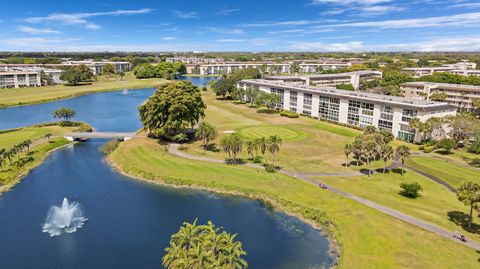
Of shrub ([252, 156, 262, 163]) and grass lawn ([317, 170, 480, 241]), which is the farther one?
shrub ([252, 156, 262, 163])

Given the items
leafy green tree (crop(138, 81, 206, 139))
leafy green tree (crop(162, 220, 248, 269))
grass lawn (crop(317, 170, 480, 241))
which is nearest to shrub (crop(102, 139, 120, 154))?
leafy green tree (crop(138, 81, 206, 139))

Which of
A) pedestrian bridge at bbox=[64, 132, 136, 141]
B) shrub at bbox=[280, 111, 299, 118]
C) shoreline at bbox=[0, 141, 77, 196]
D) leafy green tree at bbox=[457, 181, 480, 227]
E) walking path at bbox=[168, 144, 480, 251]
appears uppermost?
shrub at bbox=[280, 111, 299, 118]

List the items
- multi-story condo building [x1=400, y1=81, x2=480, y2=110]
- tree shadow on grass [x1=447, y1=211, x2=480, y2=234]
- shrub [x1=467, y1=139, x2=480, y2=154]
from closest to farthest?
tree shadow on grass [x1=447, y1=211, x2=480, y2=234] → shrub [x1=467, y1=139, x2=480, y2=154] → multi-story condo building [x1=400, y1=81, x2=480, y2=110]

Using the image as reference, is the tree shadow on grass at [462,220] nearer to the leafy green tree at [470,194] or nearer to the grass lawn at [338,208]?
the leafy green tree at [470,194]

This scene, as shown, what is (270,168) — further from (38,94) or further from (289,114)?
(38,94)

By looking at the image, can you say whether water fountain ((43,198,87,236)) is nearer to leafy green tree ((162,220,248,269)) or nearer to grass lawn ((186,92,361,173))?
leafy green tree ((162,220,248,269))

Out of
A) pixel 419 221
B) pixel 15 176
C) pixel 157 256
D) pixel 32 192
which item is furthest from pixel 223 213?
pixel 15 176
